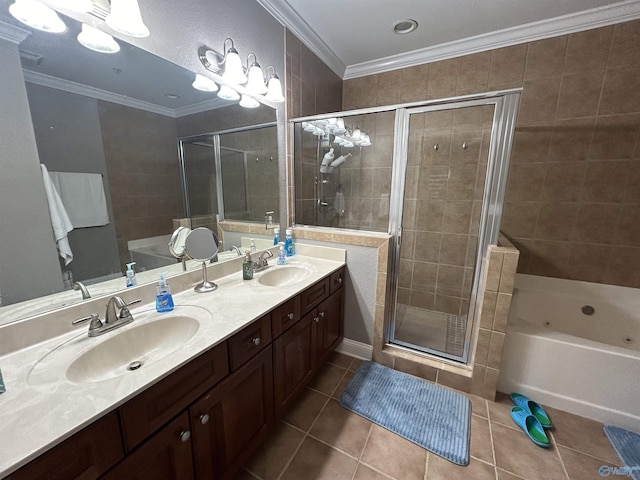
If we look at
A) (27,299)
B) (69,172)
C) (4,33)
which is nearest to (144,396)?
(27,299)

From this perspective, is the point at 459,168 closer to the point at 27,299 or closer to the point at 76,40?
the point at 76,40

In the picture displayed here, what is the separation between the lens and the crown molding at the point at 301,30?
1.63m

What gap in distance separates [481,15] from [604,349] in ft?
7.31

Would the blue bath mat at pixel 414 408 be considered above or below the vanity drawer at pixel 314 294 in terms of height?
below

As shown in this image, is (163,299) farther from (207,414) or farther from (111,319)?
(207,414)

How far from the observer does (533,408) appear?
4.94 feet

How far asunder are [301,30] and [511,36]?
1.59 m

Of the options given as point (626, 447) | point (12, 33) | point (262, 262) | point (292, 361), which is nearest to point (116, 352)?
point (292, 361)

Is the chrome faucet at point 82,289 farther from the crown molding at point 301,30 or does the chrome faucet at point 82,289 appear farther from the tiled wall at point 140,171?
the crown molding at point 301,30

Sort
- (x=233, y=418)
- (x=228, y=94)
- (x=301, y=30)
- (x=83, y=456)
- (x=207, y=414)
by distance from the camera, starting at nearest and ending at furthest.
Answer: (x=83, y=456) → (x=207, y=414) → (x=233, y=418) → (x=228, y=94) → (x=301, y=30)

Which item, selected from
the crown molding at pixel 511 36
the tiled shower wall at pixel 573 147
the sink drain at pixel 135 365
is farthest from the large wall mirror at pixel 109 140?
the tiled shower wall at pixel 573 147

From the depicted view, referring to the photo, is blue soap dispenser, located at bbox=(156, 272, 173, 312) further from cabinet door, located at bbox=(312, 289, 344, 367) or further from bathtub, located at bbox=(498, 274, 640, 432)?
bathtub, located at bbox=(498, 274, 640, 432)

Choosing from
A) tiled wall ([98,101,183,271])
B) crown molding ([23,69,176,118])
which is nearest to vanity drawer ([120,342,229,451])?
tiled wall ([98,101,183,271])

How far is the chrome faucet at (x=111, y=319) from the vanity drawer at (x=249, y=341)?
1.42 feet
